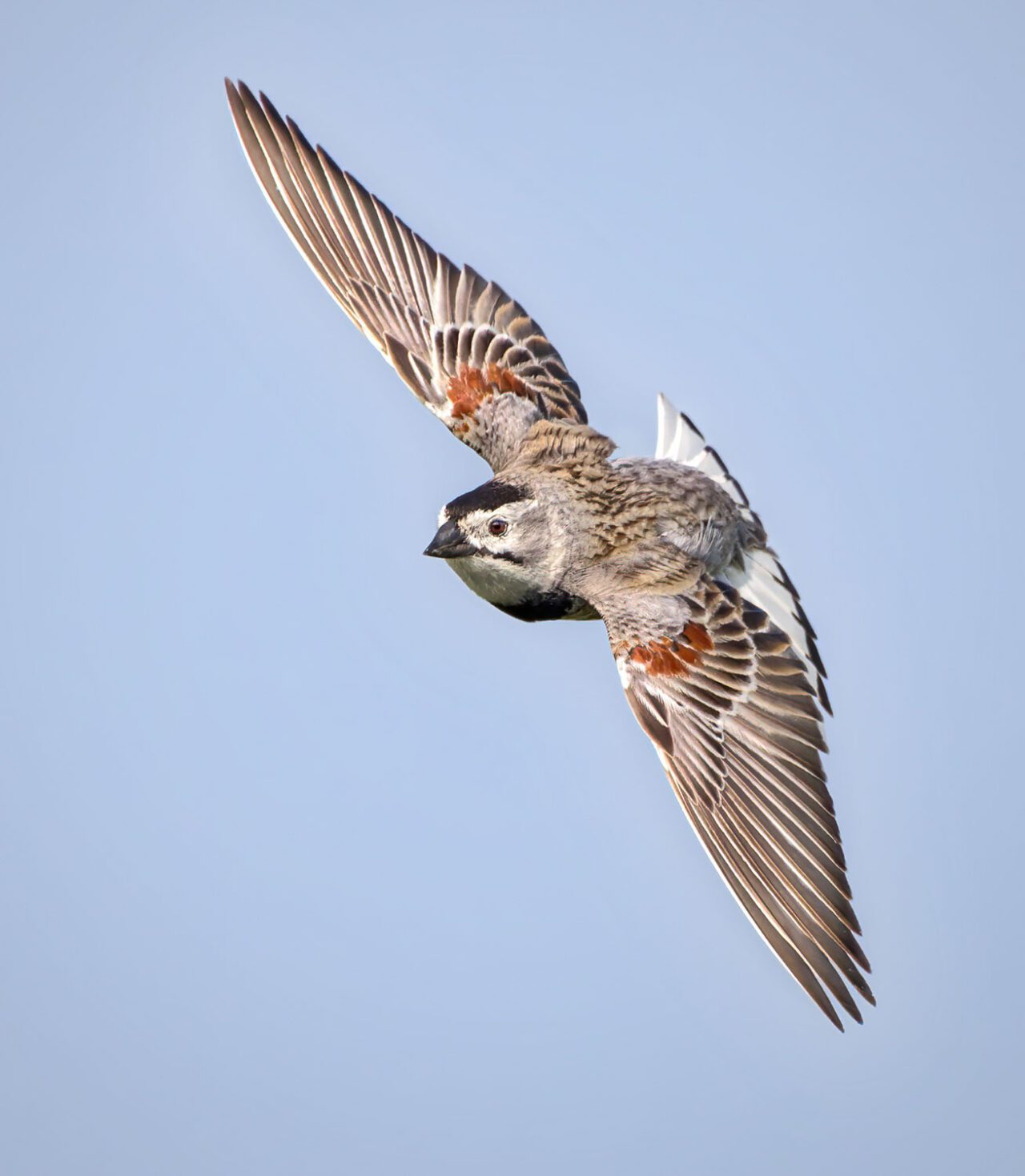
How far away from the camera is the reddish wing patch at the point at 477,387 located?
14805 millimetres

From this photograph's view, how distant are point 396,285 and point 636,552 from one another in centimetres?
393

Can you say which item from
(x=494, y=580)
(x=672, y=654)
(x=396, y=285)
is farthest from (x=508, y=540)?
(x=396, y=285)

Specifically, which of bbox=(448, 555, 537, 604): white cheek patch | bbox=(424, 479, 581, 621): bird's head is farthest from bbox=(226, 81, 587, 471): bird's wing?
bbox=(424, 479, 581, 621): bird's head

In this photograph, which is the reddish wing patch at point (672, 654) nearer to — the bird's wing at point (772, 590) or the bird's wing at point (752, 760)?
the bird's wing at point (752, 760)

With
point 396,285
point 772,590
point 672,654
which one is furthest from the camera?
point 396,285

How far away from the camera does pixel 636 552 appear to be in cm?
1308

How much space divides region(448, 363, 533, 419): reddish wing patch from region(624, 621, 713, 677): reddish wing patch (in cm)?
307

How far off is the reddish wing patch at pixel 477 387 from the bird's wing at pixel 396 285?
0.01m

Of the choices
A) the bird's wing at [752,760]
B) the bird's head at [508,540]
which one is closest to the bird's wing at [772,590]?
the bird's wing at [752,760]

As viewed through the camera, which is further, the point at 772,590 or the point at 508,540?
the point at 772,590

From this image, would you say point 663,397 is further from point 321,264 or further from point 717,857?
point 717,857

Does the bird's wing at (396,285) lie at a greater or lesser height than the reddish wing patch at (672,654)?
greater

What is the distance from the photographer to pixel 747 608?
12.9m

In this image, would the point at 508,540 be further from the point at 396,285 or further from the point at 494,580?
the point at 396,285
